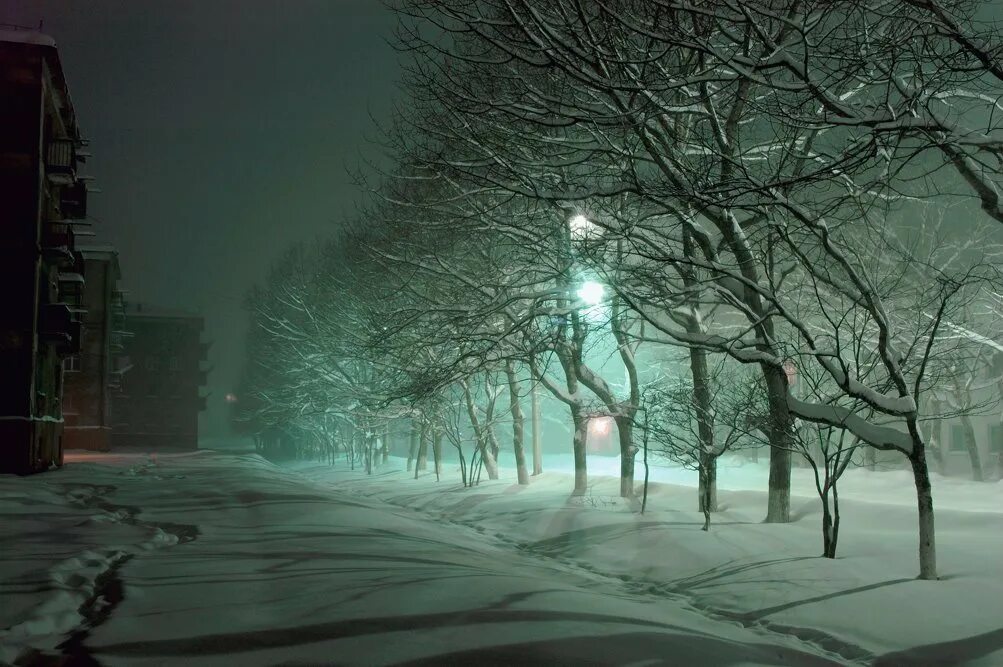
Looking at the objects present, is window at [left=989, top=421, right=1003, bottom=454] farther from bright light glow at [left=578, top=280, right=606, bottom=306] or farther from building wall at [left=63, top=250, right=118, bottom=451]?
building wall at [left=63, top=250, right=118, bottom=451]

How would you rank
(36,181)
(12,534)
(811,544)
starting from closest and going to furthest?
(12,534), (811,544), (36,181)

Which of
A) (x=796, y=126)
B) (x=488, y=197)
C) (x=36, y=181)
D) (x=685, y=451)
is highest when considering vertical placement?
(x=36, y=181)

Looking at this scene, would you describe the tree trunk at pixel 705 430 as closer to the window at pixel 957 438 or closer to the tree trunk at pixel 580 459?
the tree trunk at pixel 580 459

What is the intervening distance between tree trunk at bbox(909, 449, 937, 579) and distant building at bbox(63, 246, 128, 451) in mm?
50200

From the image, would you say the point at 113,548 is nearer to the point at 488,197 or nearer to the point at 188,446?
the point at 488,197

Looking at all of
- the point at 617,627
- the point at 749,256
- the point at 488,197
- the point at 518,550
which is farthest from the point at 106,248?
the point at 617,627

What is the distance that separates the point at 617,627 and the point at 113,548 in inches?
278

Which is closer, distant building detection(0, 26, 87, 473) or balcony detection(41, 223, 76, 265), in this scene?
distant building detection(0, 26, 87, 473)

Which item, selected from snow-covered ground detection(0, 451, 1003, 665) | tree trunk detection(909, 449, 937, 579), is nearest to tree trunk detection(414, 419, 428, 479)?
snow-covered ground detection(0, 451, 1003, 665)

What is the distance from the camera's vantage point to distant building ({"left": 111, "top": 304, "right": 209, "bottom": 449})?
7331cm

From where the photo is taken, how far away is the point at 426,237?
24328 mm

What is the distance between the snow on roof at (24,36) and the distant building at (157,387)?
156 ft

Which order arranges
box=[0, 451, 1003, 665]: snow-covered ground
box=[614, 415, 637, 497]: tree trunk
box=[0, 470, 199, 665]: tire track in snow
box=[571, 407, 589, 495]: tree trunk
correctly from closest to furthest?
box=[0, 470, 199, 665]: tire track in snow
box=[0, 451, 1003, 665]: snow-covered ground
box=[614, 415, 637, 497]: tree trunk
box=[571, 407, 589, 495]: tree trunk

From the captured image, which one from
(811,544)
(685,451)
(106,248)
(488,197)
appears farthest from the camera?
(106,248)
